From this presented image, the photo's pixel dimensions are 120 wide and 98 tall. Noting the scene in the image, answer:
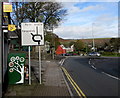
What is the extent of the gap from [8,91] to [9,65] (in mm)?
1580

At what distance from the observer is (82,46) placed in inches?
3179

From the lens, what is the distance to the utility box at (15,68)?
28.7ft

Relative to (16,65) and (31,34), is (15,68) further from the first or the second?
(31,34)

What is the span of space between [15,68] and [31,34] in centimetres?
178

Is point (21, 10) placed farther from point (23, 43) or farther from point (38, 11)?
point (23, 43)

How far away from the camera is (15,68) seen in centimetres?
880

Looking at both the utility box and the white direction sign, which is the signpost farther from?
the utility box

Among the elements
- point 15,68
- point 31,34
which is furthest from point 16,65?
point 31,34

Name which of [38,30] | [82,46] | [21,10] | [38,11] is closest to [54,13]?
[38,11]

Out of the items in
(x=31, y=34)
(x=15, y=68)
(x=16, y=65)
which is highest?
(x=31, y=34)

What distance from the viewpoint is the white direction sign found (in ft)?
29.5

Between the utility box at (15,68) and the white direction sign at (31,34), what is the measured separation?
28.9 inches

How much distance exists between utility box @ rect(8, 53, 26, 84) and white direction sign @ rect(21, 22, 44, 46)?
733 mm

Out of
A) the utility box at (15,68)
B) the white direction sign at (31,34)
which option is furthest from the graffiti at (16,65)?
the white direction sign at (31,34)
